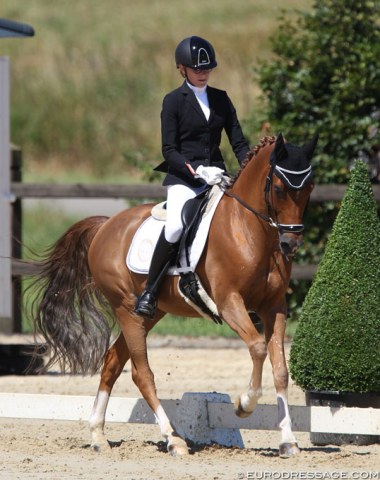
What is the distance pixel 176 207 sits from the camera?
633 cm

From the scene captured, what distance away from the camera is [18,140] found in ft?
87.1

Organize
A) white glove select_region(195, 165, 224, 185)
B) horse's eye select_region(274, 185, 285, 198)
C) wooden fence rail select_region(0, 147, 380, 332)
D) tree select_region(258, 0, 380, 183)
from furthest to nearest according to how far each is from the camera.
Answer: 1. wooden fence rail select_region(0, 147, 380, 332)
2. tree select_region(258, 0, 380, 183)
3. white glove select_region(195, 165, 224, 185)
4. horse's eye select_region(274, 185, 285, 198)

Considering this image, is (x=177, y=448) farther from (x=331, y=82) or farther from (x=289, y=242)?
(x=331, y=82)

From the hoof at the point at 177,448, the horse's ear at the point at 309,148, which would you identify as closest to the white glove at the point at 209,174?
the horse's ear at the point at 309,148

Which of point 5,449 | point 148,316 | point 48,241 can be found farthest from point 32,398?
point 48,241

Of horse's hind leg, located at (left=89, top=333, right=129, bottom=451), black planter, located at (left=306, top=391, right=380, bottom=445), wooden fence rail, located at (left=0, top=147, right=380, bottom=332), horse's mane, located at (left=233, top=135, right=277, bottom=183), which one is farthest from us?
wooden fence rail, located at (left=0, top=147, right=380, bottom=332)

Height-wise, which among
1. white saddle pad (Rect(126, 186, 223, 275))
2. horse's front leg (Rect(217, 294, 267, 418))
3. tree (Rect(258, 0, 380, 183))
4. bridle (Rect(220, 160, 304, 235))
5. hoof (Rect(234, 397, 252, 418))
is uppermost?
tree (Rect(258, 0, 380, 183))

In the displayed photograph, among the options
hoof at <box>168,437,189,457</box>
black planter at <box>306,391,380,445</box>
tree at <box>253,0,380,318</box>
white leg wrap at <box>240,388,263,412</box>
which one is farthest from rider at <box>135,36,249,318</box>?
tree at <box>253,0,380,318</box>

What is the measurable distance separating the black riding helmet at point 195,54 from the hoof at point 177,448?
2.14 meters

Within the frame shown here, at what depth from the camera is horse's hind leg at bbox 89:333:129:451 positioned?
6.54m

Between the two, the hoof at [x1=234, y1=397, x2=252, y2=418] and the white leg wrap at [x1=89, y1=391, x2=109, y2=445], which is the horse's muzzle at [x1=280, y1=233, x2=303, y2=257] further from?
the white leg wrap at [x1=89, y1=391, x2=109, y2=445]

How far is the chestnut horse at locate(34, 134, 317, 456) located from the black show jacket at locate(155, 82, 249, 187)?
0.33 metres

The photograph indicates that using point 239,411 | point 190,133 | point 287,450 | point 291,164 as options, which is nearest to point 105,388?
point 239,411

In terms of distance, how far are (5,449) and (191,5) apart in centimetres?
3080
